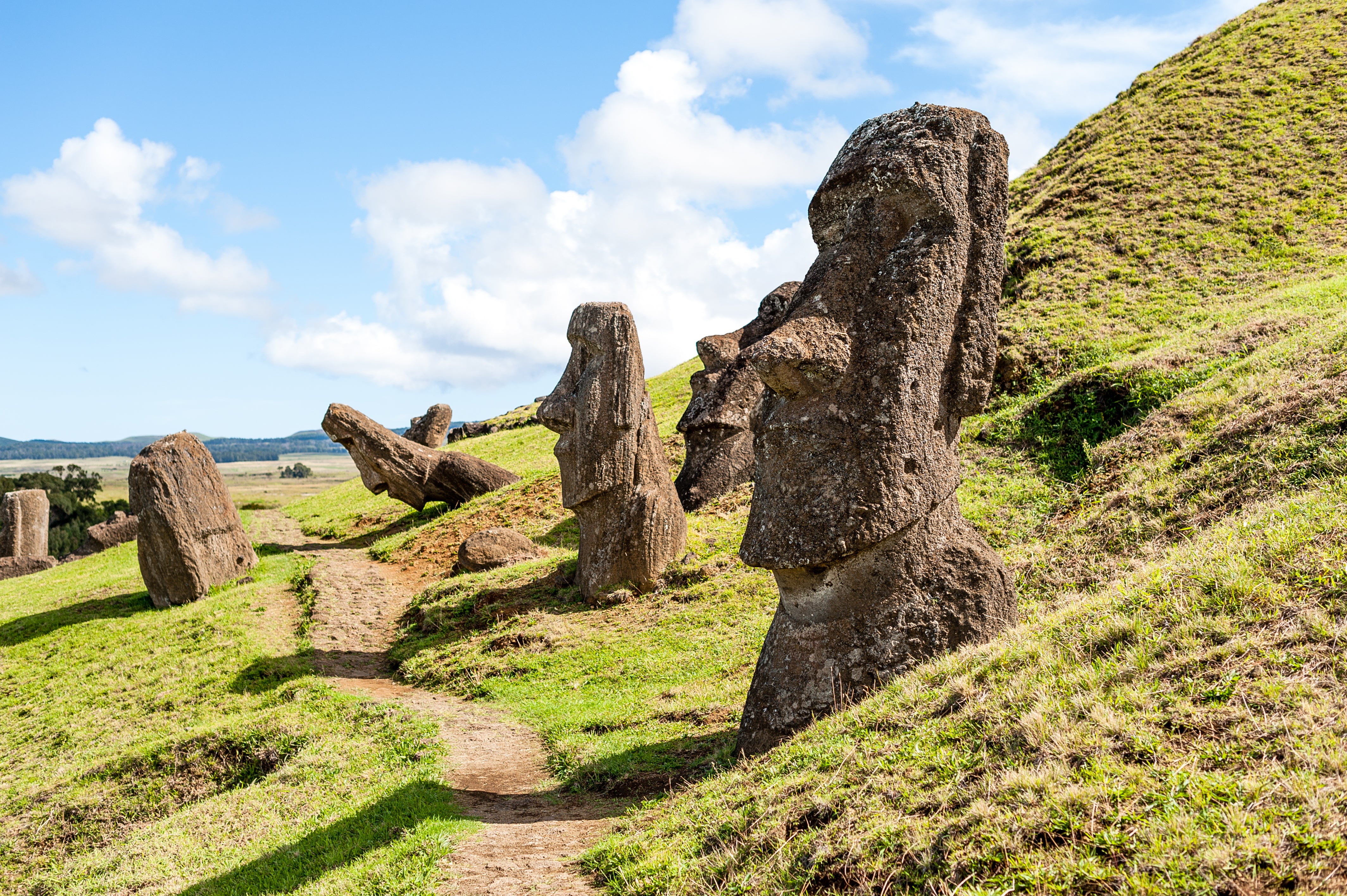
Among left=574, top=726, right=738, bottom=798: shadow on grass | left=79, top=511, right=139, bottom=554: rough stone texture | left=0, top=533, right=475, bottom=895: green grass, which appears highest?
left=79, top=511, right=139, bottom=554: rough stone texture

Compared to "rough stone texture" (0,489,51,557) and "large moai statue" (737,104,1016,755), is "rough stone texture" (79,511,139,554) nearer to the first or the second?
"rough stone texture" (0,489,51,557)

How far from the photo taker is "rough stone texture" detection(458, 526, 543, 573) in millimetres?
16844

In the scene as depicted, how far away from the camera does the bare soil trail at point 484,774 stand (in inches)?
226

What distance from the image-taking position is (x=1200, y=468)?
10938 mm

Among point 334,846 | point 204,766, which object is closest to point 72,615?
point 204,766

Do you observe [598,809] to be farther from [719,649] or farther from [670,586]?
[670,586]

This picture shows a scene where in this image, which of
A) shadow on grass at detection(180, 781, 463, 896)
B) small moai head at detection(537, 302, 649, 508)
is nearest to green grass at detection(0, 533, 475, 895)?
shadow on grass at detection(180, 781, 463, 896)

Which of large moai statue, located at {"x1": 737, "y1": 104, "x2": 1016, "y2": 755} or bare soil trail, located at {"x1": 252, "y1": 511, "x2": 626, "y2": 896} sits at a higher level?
large moai statue, located at {"x1": 737, "y1": 104, "x2": 1016, "y2": 755}

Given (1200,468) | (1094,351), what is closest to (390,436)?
(1094,351)

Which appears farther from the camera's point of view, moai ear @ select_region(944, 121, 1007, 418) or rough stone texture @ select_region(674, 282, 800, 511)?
rough stone texture @ select_region(674, 282, 800, 511)

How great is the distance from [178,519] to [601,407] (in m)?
9.39

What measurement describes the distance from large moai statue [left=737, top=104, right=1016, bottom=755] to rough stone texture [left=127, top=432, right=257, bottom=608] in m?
14.3

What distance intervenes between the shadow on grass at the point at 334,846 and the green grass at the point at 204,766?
0.02 m

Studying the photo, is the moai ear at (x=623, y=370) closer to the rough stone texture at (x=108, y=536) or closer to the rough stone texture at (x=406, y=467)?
the rough stone texture at (x=406, y=467)
